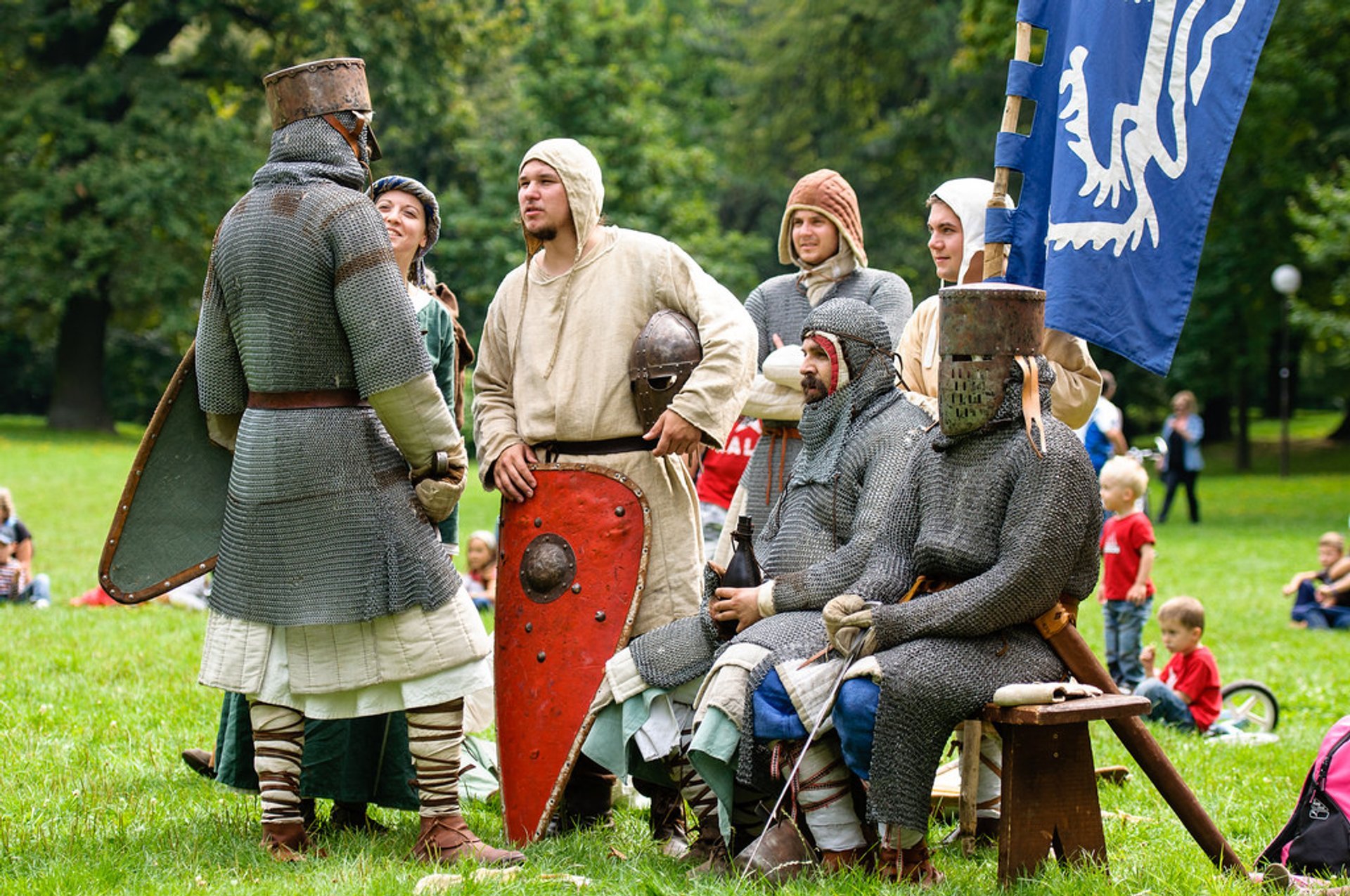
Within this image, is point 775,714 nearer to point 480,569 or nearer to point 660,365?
point 660,365

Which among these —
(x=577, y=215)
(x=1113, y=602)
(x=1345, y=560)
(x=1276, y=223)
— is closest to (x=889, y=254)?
(x=1276, y=223)

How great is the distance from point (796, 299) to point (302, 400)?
2224 mm

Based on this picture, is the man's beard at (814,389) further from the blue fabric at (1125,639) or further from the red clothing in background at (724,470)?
the blue fabric at (1125,639)

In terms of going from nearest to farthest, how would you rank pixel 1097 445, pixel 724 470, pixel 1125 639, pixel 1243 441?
1. pixel 724 470
2. pixel 1125 639
3. pixel 1097 445
4. pixel 1243 441

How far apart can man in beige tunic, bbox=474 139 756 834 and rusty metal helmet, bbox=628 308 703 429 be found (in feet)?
0.14

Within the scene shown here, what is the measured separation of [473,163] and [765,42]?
5983 millimetres

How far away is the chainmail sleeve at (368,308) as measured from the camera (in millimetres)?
4207

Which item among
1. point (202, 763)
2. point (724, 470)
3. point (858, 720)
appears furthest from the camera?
point (724, 470)

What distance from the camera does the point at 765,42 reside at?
2862 cm

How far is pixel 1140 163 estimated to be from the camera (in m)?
4.24

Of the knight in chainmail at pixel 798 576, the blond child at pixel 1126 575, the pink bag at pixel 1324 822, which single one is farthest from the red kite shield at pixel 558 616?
the blond child at pixel 1126 575

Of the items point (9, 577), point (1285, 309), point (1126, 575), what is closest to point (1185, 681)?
point (1126, 575)

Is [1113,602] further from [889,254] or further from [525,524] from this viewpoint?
[889,254]

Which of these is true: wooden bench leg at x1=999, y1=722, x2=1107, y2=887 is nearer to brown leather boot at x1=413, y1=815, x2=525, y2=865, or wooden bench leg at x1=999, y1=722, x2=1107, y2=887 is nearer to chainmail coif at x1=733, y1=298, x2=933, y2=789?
chainmail coif at x1=733, y1=298, x2=933, y2=789
